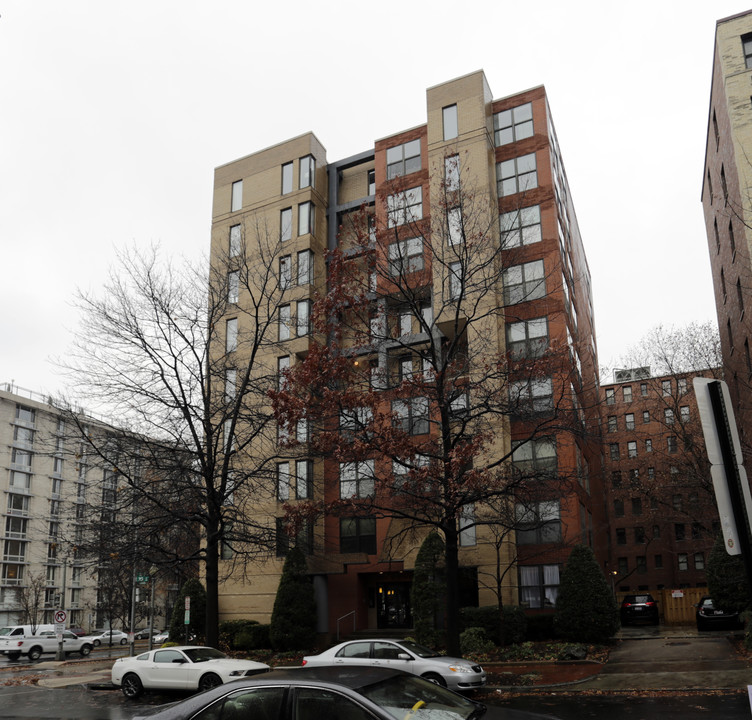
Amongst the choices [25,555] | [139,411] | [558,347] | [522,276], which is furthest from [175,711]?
[25,555]

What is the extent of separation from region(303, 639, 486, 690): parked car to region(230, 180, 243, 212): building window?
29220 mm

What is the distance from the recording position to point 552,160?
33.8m

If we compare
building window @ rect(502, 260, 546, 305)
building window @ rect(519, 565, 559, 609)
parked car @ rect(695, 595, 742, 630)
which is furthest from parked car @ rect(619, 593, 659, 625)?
building window @ rect(502, 260, 546, 305)

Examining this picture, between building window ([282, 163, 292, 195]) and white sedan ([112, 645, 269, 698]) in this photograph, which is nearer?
white sedan ([112, 645, 269, 698])

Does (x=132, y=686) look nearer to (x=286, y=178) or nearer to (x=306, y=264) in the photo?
(x=306, y=264)

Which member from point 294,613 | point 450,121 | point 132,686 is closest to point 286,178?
point 450,121

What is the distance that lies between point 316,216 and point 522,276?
12.3 metres

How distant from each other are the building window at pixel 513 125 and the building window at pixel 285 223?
11.6 metres

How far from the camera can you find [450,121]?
34.5 meters

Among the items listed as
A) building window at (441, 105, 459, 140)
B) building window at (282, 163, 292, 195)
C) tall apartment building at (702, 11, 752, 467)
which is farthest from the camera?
building window at (282, 163, 292, 195)

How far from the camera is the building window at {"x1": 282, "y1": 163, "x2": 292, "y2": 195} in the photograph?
38.8 metres

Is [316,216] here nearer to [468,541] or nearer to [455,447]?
[468,541]

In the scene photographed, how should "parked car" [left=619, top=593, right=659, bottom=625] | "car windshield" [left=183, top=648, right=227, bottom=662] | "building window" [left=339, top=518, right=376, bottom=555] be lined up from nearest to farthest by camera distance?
1. "car windshield" [left=183, top=648, right=227, bottom=662]
2. "building window" [left=339, top=518, right=376, bottom=555]
3. "parked car" [left=619, top=593, right=659, bottom=625]

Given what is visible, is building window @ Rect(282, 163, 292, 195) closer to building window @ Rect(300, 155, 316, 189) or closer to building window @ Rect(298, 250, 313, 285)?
building window @ Rect(300, 155, 316, 189)
